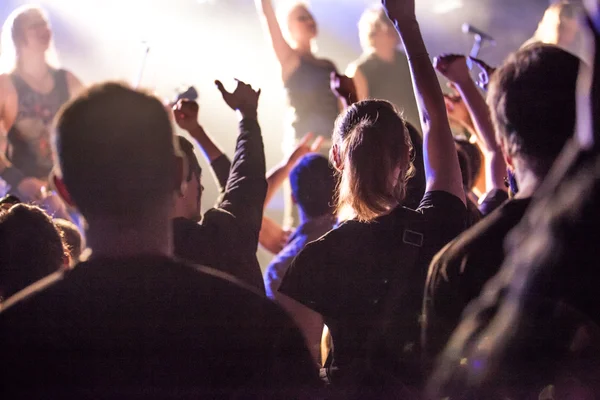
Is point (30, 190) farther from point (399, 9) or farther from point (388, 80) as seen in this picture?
point (399, 9)

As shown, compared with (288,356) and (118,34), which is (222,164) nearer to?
(288,356)

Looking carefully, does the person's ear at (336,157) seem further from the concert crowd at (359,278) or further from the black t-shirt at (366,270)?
the black t-shirt at (366,270)

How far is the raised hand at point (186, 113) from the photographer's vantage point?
6.94 ft

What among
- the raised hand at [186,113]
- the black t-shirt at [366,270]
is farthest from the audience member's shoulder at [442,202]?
the raised hand at [186,113]

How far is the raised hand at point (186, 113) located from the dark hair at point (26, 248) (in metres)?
0.66

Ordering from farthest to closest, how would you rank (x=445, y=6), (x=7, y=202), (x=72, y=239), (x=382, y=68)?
(x=445, y=6)
(x=382, y=68)
(x=72, y=239)
(x=7, y=202)

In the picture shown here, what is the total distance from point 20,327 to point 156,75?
16.3ft

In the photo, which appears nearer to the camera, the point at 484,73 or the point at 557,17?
the point at 484,73

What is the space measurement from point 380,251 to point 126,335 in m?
0.61

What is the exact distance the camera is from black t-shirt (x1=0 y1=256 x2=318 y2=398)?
0.96 metres

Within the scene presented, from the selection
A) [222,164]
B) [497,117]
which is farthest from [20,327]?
[222,164]

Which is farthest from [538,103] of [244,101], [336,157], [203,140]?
[203,140]

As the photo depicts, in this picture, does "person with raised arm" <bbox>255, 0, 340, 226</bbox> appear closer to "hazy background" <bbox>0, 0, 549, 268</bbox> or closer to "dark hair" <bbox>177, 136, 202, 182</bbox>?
"hazy background" <bbox>0, 0, 549, 268</bbox>

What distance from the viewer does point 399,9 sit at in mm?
1592
